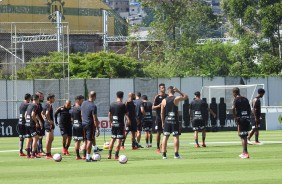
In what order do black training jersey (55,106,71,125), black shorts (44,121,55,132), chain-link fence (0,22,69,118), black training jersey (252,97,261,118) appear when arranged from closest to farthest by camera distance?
black shorts (44,121,55,132), black training jersey (55,106,71,125), black training jersey (252,97,261,118), chain-link fence (0,22,69,118)

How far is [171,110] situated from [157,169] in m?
4.24

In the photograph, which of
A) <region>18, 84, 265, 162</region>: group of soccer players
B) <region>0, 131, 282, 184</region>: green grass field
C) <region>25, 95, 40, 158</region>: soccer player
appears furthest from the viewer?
<region>25, 95, 40, 158</region>: soccer player

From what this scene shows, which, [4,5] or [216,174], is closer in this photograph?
[216,174]

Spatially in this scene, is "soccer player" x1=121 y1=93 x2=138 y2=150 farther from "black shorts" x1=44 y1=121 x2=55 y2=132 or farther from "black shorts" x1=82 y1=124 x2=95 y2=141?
"black shorts" x1=82 y1=124 x2=95 y2=141

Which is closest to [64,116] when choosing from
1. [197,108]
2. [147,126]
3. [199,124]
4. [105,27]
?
[147,126]

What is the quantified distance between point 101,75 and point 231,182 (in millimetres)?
51547

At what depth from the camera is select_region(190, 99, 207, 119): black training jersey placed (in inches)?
1388

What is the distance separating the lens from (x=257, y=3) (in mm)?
73188

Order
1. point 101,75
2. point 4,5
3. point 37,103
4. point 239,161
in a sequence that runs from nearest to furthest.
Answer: point 239,161 < point 37,103 < point 101,75 < point 4,5

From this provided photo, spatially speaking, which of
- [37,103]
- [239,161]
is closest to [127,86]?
[37,103]

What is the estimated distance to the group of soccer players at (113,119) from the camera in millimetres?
27281

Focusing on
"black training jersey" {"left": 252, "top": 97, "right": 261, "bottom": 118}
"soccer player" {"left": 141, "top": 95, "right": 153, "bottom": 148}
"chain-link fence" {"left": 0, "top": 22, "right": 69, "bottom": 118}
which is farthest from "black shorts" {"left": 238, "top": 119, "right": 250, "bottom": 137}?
"chain-link fence" {"left": 0, "top": 22, "right": 69, "bottom": 118}

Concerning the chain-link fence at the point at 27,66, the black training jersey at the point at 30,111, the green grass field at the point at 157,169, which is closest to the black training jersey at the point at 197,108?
the green grass field at the point at 157,169

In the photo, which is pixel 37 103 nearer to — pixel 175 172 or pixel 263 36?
pixel 175 172
